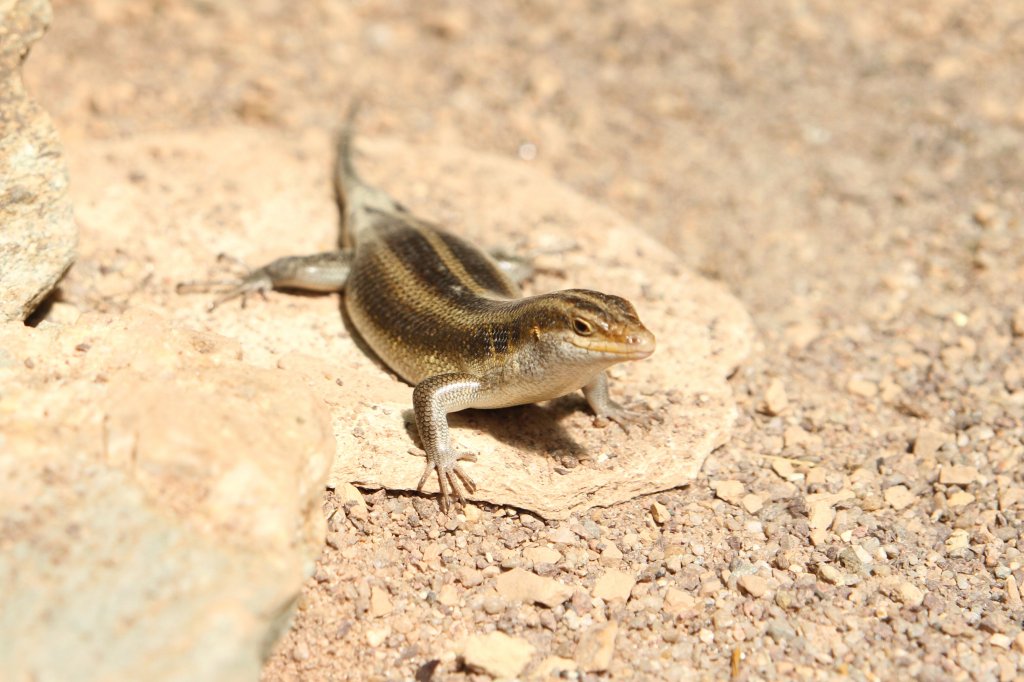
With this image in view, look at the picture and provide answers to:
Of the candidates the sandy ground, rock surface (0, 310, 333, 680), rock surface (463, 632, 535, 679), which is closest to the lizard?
the sandy ground

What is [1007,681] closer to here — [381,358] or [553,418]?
[553,418]

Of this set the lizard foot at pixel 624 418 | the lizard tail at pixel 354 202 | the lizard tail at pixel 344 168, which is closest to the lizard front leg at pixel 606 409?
the lizard foot at pixel 624 418

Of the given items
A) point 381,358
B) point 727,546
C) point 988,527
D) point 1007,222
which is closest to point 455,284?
point 381,358

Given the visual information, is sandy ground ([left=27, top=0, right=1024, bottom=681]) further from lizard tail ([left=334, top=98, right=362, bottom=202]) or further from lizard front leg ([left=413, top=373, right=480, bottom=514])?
lizard tail ([left=334, top=98, right=362, bottom=202])

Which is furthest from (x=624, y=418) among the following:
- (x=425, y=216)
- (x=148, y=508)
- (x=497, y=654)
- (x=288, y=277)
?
(x=148, y=508)

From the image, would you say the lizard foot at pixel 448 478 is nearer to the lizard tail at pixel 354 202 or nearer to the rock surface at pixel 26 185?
the lizard tail at pixel 354 202

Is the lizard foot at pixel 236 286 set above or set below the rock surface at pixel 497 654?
below
